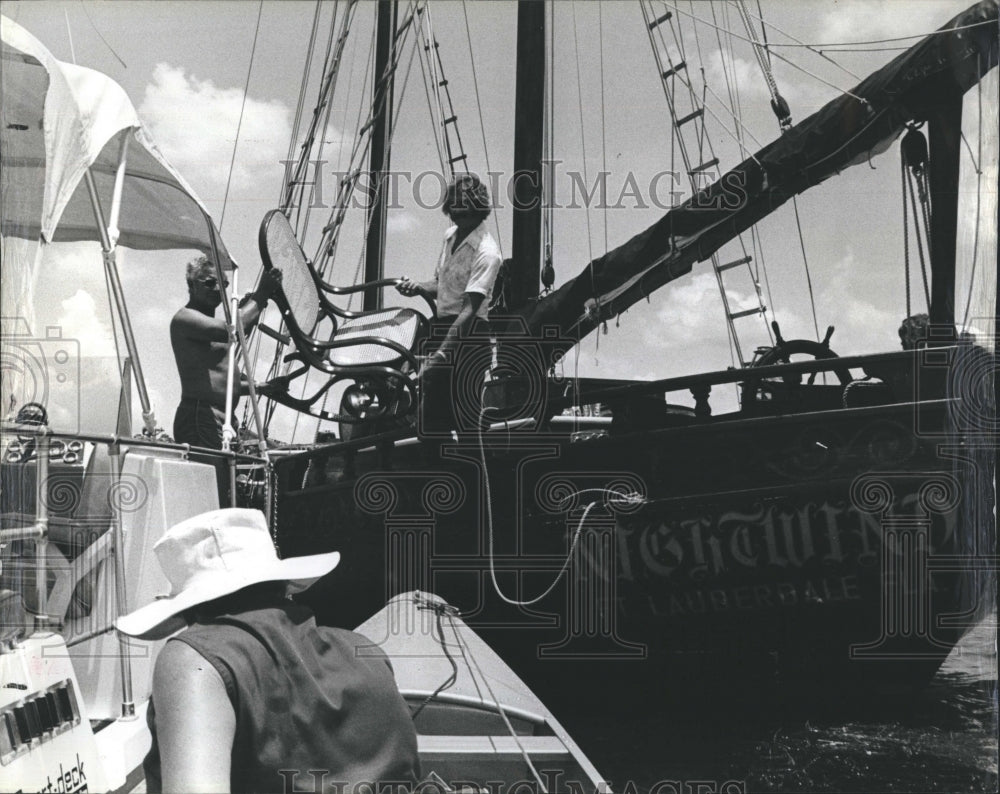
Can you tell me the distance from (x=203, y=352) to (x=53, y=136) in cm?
176

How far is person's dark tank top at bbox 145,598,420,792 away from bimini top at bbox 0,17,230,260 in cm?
181

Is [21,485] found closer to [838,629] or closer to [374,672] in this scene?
[374,672]

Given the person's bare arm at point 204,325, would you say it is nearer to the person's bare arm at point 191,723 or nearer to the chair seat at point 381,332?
the chair seat at point 381,332

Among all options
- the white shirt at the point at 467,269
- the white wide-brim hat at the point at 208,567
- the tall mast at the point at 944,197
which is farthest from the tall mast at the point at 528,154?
the white wide-brim hat at the point at 208,567

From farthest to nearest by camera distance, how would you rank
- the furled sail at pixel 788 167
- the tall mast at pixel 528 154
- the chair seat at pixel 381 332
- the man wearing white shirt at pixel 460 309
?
1. the tall mast at pixel 528 154
2. the chair seat at pixel 381 332
3. the man wearing white shirt at pixel 460 309
4. the furled sail at pixel 788 167

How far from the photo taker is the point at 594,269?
196 inches

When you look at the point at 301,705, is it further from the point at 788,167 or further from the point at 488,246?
the point at 788,167

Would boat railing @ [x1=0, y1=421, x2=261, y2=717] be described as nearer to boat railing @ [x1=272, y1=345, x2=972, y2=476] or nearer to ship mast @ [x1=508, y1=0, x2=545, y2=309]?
boat railing @ [x1=272, y1=345, x2=972, y2=476]

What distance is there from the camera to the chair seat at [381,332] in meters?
5.01

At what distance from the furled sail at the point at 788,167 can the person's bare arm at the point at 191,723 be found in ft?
12.7

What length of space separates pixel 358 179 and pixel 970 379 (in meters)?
6.45

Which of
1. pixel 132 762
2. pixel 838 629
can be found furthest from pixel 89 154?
pixel 838 629

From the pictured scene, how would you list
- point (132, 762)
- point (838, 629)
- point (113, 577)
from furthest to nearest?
1. point (838, 629)
2. point (113, 577)
3. point (132, 762)

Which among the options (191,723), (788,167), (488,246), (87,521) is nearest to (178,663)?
(191,723)
